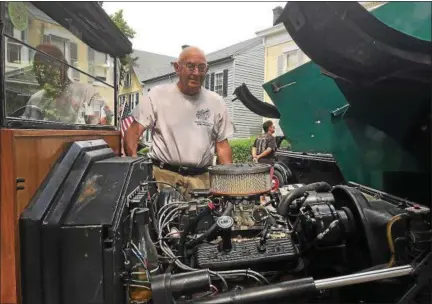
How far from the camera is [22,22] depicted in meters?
1.48

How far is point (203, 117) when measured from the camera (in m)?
3.26

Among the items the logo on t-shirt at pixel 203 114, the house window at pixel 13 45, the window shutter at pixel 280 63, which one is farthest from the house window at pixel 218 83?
the house window at pixel 13 45

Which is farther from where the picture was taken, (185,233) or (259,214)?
(259,214)

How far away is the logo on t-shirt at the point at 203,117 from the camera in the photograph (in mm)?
3230

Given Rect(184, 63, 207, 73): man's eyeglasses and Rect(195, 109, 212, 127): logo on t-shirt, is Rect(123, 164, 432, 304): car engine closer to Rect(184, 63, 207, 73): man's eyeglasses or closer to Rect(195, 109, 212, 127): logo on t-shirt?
Rect(195, 109, 212, 127): logo on t-shirt

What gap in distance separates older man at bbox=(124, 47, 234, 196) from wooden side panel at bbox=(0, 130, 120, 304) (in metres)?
1.68

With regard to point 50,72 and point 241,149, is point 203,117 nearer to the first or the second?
point 50,72

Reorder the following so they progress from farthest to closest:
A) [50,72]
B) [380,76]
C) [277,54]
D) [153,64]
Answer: [153,64]
[277,54]
[50,72]
[380,76]

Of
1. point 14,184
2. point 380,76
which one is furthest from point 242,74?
point 14,184

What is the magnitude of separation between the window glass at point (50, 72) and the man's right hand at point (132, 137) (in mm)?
263

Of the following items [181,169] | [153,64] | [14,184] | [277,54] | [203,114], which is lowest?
[181,169]

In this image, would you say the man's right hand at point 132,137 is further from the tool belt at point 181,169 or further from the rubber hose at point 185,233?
the rubber hose at point 185,233

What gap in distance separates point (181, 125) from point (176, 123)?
5 centimetres

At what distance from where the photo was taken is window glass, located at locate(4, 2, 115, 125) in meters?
1.44
